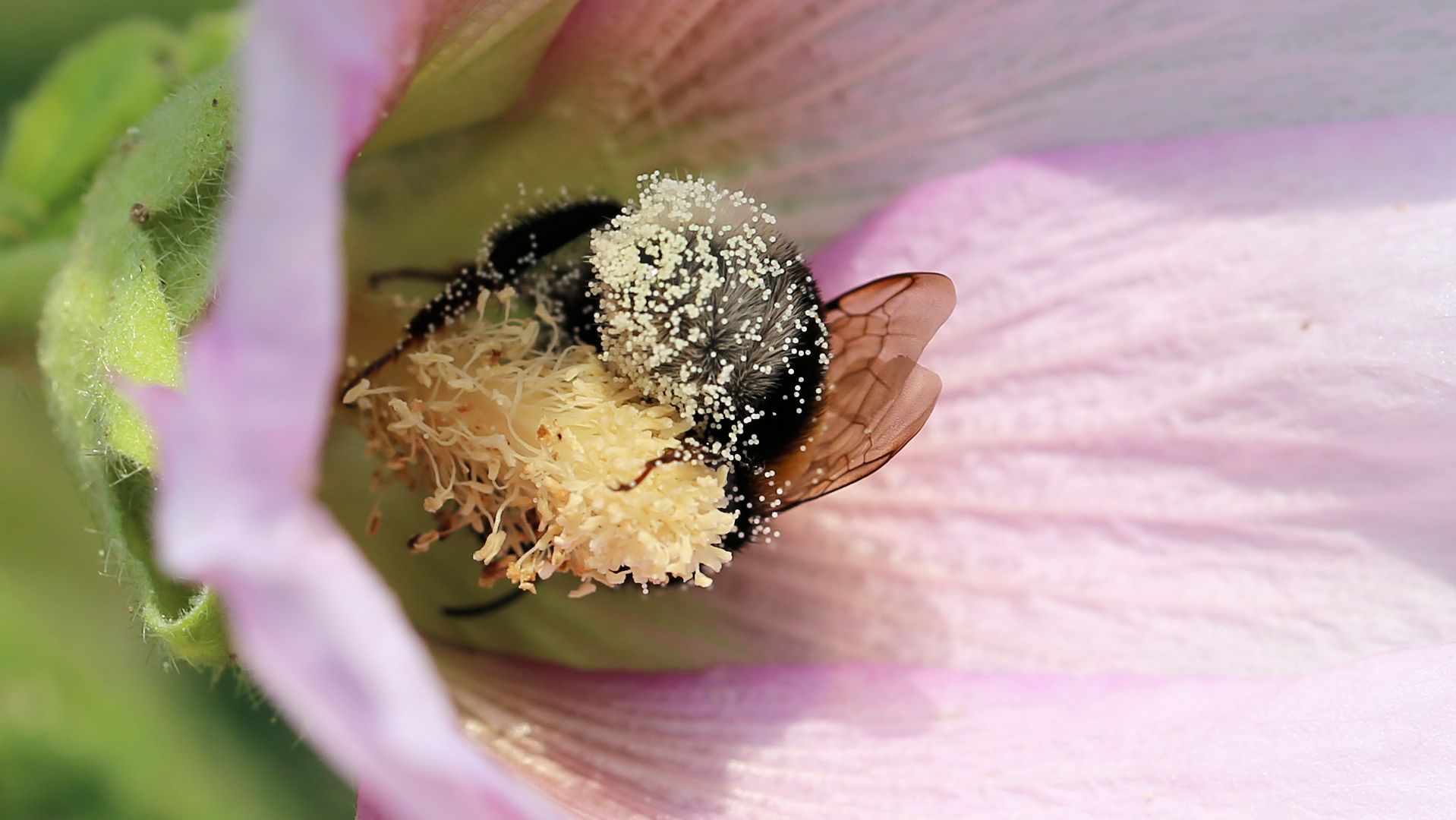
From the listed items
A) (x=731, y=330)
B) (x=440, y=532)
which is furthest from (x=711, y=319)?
(x=440, y=532)

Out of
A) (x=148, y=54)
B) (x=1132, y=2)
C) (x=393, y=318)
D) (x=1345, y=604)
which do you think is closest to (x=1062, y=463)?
(x=1345, y=604)

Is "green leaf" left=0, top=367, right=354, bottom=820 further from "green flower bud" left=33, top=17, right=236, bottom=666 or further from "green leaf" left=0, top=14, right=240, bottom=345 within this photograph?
"green flower bud" left=33, top=17, right=236, bottom=666

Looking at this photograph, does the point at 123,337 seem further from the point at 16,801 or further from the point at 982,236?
the point at 16,801

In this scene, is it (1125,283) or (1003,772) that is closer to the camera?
(1003,772)

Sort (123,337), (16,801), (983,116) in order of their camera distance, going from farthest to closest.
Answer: (16,801), (983,116), (123,337)

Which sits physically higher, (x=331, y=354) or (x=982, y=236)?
(x=331, y=354)

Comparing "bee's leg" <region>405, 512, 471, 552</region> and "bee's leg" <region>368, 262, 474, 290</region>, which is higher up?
"bee's leg" <region>368, 262, 474, 290</region>

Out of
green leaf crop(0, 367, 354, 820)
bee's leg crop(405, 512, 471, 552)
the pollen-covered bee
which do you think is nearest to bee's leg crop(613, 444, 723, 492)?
the pollen-covered bee
